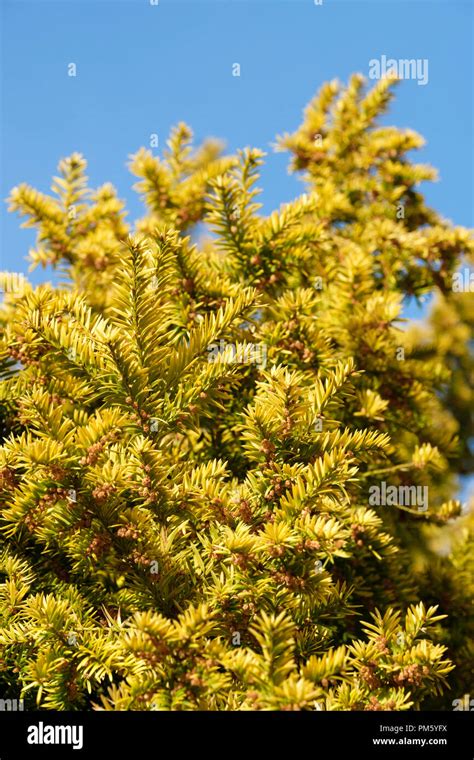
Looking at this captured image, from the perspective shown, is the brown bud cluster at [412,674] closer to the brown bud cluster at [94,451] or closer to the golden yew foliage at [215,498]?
the golden yew foliage at [215,498]

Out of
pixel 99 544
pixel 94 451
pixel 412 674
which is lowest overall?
pixel 412 674

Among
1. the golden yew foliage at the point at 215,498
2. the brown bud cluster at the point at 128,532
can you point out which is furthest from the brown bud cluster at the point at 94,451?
the brown bud cluster at the point at 128,532

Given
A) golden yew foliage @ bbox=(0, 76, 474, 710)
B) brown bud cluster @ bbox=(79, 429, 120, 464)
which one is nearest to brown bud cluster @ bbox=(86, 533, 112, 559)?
golden yew foliage @ bbox=(0, 76, 474, 710)

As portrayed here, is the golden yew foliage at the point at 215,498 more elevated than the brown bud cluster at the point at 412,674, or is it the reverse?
the golden yew foliage at the point at 215,498

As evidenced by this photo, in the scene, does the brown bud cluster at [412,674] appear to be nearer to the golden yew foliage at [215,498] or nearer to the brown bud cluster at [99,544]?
the golden yew foliage at [215,498]

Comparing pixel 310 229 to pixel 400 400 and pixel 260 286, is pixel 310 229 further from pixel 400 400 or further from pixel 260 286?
pixel 400 400

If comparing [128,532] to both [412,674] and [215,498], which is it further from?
[412,674]

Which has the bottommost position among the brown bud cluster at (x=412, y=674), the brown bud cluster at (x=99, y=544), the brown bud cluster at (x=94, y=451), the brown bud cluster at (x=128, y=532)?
the brown bud cluster at (x=412, y=674)

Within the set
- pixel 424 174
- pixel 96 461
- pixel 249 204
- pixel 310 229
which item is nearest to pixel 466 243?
pixel 424 174

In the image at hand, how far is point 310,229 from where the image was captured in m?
1.97

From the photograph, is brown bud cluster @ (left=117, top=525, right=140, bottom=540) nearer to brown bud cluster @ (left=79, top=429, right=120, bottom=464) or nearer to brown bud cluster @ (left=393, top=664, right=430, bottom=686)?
brown bud cluster @ (left=79, top=429, right=120, bottom=464)

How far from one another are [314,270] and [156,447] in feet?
4.05

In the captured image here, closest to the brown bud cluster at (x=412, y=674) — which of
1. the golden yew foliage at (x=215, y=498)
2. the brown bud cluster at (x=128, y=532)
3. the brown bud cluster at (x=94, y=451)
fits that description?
the golden yew foliage at (x=215, y=498)

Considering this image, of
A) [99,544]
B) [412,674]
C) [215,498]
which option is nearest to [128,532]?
[99,544]
